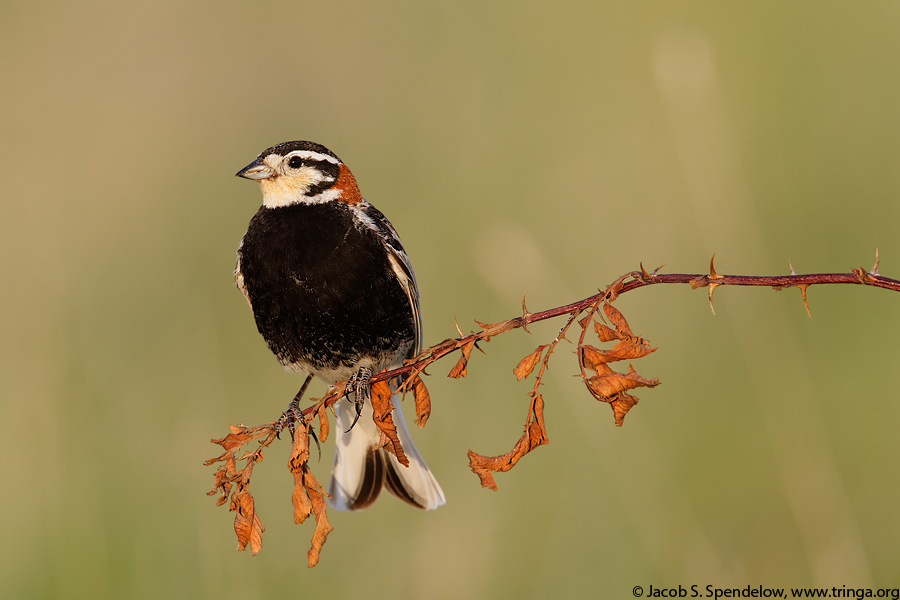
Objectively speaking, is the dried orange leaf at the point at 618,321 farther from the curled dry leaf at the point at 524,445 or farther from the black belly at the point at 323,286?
the black belly at the point at 323,286

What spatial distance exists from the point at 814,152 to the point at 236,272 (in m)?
3.83

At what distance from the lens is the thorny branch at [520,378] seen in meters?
2.00

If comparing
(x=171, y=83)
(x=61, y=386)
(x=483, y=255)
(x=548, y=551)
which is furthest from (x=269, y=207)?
(x=171, y=83)

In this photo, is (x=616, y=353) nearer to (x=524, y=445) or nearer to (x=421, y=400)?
(x=524, y=445)

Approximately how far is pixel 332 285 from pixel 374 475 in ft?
3.15

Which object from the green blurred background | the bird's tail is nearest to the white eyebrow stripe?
the green blurred background

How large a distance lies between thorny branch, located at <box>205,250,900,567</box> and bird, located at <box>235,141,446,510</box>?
3.82 feet

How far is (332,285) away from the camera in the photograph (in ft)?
13.2

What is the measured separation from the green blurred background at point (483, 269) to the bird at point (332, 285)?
0.38 m

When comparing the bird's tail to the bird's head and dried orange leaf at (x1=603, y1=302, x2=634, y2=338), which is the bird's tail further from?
dried orange leaf at (x1=603, y1=302, x2=634, y2=338)

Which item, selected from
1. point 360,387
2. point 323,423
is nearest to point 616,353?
point 323,423

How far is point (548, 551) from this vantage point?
4508mm

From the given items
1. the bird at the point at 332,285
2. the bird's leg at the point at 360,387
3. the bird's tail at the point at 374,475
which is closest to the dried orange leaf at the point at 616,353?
the bird's leg at the point at 360,387

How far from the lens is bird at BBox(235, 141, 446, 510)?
4047mm
